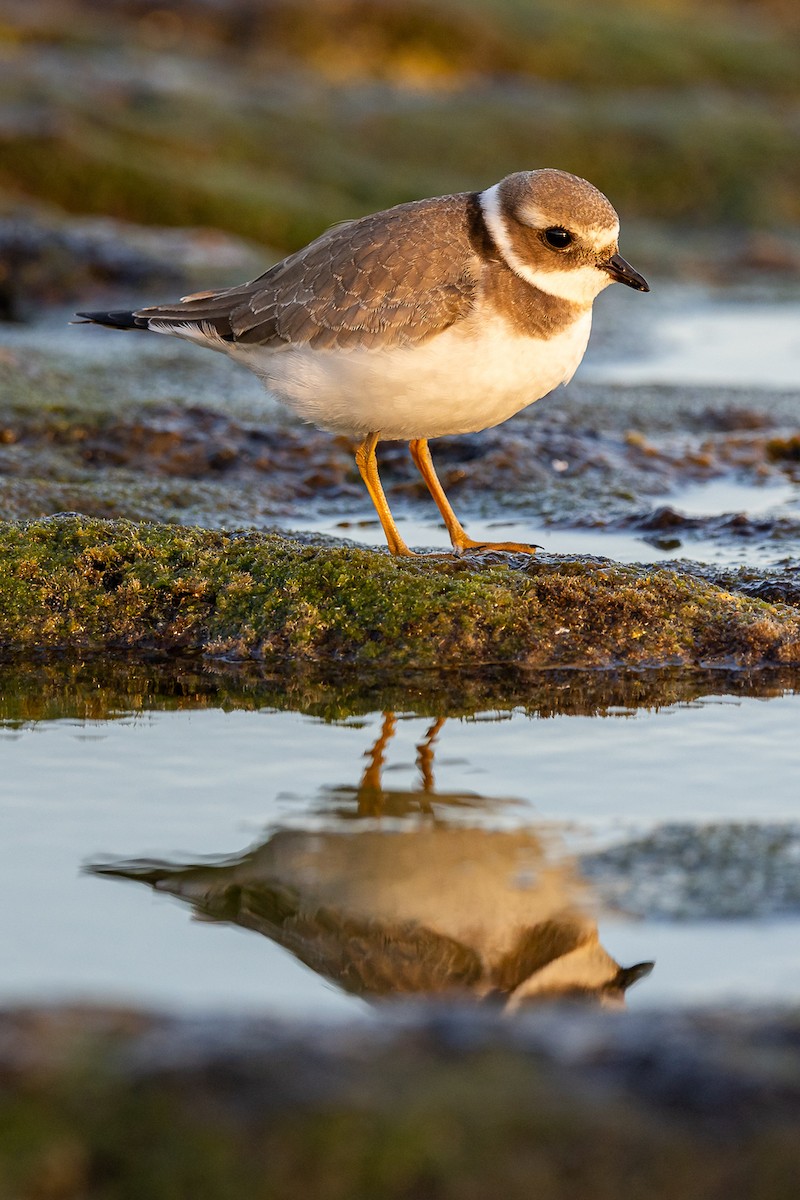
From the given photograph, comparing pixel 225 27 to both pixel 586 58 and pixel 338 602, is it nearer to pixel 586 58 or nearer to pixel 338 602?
pixel 586 58

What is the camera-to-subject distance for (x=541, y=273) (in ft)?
20.5

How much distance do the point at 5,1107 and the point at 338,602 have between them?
3.37 metres

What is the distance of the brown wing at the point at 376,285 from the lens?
612 cm

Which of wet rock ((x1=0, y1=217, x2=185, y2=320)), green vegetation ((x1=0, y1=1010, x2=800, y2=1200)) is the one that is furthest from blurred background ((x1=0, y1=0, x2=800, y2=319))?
green vegetation ((x1=0, y1=1010, x2=800, y2=1200))

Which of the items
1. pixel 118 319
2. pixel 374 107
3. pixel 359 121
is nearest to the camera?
pixel 118 319

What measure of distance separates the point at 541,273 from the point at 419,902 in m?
3.37

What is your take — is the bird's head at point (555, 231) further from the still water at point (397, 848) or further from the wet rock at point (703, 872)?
the wet rock at point (703, 872)

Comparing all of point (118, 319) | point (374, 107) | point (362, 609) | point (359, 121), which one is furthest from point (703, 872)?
point (374, 107)

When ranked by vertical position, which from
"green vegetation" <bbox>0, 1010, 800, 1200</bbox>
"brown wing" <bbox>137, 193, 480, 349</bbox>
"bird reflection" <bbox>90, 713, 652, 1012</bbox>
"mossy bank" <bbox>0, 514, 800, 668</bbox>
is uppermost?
"brown wing" <bbox>137, 193, 480, 349</bbox>

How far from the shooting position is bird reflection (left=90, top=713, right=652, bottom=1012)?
131 inches

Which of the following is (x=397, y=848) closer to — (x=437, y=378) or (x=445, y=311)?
(x=437, y=378)

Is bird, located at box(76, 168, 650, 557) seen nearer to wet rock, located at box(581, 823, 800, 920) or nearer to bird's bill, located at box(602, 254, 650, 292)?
bird's bill, located at box(602, 254, 650, 292)

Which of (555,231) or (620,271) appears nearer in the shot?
(555,231)

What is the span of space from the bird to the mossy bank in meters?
0.65
